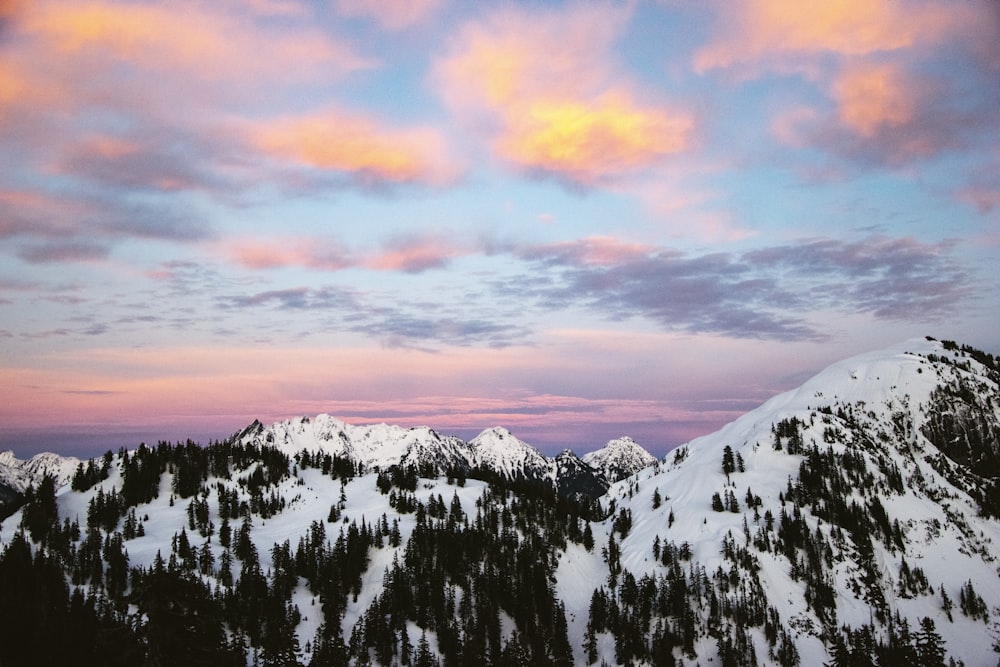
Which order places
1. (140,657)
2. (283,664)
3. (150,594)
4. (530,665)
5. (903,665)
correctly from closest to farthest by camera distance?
(150,594) → (140,657) → (283,664) → (903,665) → (530,665)

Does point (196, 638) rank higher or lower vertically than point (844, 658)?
higher

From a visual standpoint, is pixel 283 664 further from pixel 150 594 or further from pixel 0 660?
pixel 0 660

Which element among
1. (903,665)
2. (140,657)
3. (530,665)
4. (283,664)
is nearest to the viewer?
(140,657)

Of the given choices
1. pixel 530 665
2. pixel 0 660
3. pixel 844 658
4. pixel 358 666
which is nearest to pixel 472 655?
pixel 530 665

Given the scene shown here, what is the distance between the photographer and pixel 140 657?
120ft

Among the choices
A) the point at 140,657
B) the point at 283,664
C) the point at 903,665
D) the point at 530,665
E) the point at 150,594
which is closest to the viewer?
the point at 150,594

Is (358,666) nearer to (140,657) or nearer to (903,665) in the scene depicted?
(903,665)

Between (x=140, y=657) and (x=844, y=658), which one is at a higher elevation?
(x=140, y=657)

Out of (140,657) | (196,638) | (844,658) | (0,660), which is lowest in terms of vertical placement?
(844,658)

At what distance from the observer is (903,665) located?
181 metres

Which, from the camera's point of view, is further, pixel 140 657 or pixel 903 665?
pixel 903 665

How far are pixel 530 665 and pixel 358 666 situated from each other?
51.2 metres

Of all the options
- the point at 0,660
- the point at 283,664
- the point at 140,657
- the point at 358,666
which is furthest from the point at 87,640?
the point at 140,657

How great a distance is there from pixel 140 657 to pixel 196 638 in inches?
281
